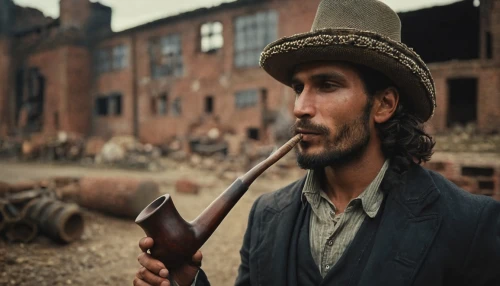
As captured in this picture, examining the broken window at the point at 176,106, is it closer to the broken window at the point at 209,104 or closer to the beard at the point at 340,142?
the broken window at the point at 209,104

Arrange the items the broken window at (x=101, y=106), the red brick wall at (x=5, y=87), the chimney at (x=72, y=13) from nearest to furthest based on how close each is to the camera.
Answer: the chimney at (x=72, y=13)
the broken window at (x=101, y=106)
the red brick wall at (x=5, y=87)

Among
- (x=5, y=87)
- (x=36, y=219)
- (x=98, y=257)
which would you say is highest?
(x=5, y=87)

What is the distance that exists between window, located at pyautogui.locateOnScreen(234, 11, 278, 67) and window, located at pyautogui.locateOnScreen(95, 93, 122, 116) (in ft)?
32.4

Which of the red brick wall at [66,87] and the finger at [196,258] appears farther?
the red brick wall at [66,87]

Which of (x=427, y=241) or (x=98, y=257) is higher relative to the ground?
(x=427, y=241)

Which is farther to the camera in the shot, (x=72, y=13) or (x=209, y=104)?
(x=72, y=13)

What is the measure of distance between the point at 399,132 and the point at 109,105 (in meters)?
24.8

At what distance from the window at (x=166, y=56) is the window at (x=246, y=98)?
15.6ft

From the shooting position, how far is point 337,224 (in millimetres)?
1518

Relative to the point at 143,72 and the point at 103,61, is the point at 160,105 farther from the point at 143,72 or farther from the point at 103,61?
the point at 103,61

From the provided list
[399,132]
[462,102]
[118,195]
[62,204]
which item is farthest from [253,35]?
[399,132]

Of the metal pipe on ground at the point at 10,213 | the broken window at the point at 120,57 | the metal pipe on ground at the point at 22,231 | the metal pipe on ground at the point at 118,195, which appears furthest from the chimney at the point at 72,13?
the metal pipe on ground at the point at 22,231

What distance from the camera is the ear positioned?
1592mm

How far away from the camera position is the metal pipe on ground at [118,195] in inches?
235
